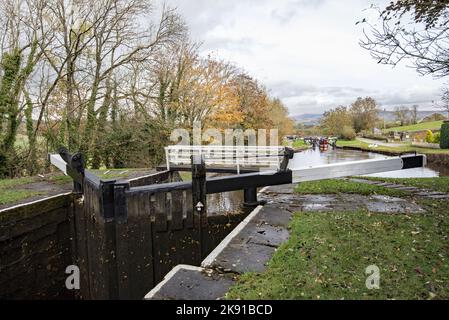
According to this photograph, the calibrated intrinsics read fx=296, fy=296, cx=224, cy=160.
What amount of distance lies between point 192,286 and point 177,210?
2.04 m

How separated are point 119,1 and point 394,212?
12.4m

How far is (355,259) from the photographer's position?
10.9ft

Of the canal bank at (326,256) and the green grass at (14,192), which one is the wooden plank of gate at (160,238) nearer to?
the canal bank at (326,256)

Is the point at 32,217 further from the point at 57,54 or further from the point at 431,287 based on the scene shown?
the point at 57,54

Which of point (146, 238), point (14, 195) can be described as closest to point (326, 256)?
point (146, 238)

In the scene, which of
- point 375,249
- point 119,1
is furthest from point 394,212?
point 119,1

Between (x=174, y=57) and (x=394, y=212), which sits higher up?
(x=174, y=57)

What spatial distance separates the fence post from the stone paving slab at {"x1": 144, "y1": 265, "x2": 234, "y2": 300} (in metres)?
1.79

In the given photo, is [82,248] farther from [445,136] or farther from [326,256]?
[445,136]

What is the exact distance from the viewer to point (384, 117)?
5003 cm

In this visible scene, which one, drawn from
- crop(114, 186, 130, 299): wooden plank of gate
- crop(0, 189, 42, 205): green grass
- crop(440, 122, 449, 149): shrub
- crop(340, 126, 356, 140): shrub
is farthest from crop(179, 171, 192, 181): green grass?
crop(340, 126, 356, 140): shrub

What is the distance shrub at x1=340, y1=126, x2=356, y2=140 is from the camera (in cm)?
4016

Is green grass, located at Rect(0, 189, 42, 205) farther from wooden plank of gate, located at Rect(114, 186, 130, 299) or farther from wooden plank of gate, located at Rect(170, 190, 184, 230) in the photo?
wooden plank of gate, located at Rect(170, 190, 184, 230)

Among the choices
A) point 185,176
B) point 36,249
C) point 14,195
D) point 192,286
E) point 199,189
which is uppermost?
point 199,189
